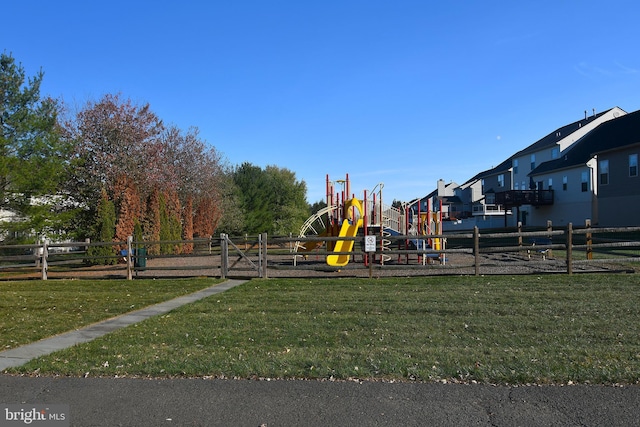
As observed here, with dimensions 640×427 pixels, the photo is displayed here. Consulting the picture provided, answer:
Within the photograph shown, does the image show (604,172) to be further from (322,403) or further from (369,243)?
(322,403)

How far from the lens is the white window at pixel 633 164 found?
98.4 feet

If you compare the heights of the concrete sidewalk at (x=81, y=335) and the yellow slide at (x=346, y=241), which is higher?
the yellow slide at (x=346, y=241)

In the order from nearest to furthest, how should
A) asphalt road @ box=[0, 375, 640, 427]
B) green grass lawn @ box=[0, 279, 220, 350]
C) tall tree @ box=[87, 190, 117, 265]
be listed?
asphalt road @ box=[0, 375, 640, 427], green grass lawn @ box=[0, 279, 220, 350], tall tree @ box=[87, 190, 117, 265]

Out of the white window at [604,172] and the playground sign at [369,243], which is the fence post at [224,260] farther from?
the white window at [604,172]

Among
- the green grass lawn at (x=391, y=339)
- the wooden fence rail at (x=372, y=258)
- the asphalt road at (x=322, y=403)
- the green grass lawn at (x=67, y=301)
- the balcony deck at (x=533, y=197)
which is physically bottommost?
the green grass lawn at (x=67, y=301)

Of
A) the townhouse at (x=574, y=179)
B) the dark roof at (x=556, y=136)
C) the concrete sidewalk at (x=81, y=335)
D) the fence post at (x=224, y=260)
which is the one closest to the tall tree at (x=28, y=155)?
the fence post at (x=224, y=260)

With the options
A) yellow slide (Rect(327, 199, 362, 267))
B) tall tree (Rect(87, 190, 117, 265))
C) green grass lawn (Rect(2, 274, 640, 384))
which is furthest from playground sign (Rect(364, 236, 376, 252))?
tall tree (Rect(87, 190, 117, 265))

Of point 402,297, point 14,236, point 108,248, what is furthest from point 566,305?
point 14,236

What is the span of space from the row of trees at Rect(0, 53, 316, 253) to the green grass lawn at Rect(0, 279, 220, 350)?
20.5 ft

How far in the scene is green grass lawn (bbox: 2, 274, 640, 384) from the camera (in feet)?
17.9

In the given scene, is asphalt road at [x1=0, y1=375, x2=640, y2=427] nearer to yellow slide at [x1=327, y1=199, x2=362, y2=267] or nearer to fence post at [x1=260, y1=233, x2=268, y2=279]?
fence post at [x1=260, y1=233, x2=268, y2=279]

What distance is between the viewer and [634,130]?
1240 inches

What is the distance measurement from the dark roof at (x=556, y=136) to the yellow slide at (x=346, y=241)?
33000 mm

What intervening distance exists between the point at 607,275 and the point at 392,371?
35.6 feet
